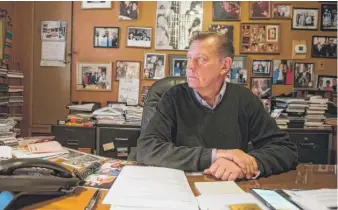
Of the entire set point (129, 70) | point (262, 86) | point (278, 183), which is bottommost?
point (278, 183)

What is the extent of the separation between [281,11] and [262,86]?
729mm

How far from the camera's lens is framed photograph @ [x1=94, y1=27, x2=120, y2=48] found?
3.06 meters

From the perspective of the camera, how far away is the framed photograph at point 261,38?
3.05 meters

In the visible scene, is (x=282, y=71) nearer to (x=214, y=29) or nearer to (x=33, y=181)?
(x=214, y=29)

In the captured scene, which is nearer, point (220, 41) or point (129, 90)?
point (220, 41)

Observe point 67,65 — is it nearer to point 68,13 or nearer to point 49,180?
point 68,13

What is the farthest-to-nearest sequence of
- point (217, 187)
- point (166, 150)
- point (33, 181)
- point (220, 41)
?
point (220, 41)
point (166, 150)
point (217, 187)
point (33, 181)

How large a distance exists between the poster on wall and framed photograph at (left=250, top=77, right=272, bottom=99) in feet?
6.13

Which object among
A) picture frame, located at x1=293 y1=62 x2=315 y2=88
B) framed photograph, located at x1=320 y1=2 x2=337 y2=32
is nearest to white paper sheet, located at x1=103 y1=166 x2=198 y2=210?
picture frame, located at x1=293 y1=62 x2=315 y2=88

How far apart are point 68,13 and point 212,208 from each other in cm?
282

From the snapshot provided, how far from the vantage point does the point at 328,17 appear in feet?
10.1

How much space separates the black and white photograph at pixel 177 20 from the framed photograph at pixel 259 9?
48cm

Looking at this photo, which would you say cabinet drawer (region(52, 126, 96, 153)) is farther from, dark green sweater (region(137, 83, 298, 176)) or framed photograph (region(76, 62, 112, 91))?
dark green sweater (region(137, 83, 298, 176))

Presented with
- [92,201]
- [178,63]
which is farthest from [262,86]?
[92,201]
